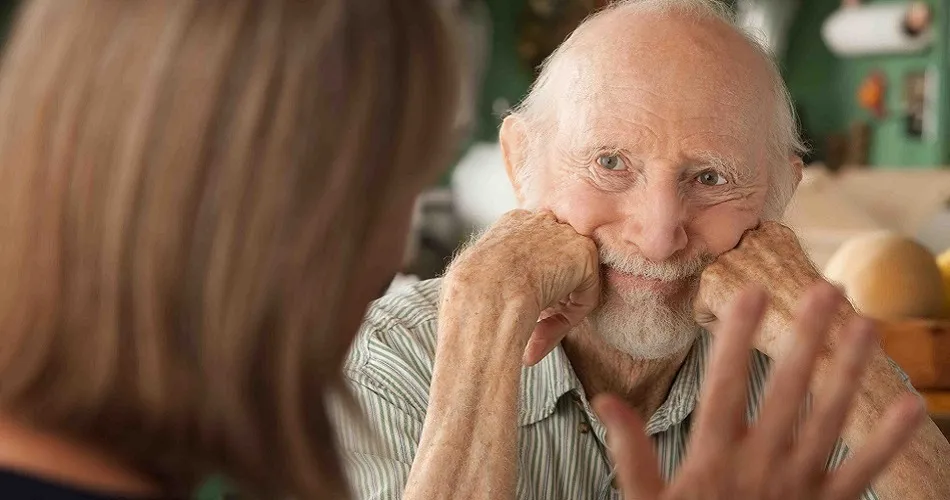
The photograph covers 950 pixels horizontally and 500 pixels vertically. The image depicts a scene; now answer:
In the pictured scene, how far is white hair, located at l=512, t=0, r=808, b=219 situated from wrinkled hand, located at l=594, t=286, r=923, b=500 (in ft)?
2.49

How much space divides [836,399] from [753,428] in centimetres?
7

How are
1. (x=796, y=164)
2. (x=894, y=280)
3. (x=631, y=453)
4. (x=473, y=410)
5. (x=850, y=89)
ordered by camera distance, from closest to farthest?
1. (x=631, y=453)
2. (x=473, y=410)
3. (x=796, y=164)
4. (x=894, y=280)
5. (x=850, y=89)

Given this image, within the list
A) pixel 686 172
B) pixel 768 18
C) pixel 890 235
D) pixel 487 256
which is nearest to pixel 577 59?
pixel 686 172

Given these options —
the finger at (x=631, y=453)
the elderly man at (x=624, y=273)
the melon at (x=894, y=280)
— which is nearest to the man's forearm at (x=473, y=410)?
the elderly man at (x=624, y=273)

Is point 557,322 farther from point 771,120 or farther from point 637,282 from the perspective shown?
point 771,120

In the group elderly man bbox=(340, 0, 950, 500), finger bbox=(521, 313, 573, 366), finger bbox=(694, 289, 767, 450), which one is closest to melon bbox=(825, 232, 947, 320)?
elderly man bbox=(340, 0, 950, 500)

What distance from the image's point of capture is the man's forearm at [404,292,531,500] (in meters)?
1.20

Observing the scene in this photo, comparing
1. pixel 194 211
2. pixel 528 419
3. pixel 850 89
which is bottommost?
pixel 850 89

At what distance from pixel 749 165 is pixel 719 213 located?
8cm

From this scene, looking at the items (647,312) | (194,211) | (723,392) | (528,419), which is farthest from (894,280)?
(194,211)

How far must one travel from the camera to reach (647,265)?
57.9 inches

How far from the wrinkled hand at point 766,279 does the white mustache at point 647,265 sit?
25mm

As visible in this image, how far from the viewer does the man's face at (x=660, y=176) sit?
1.48 meters

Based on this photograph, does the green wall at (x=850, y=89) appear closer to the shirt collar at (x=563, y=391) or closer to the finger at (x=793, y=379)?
the shirt collar at (x=563, y=391)
